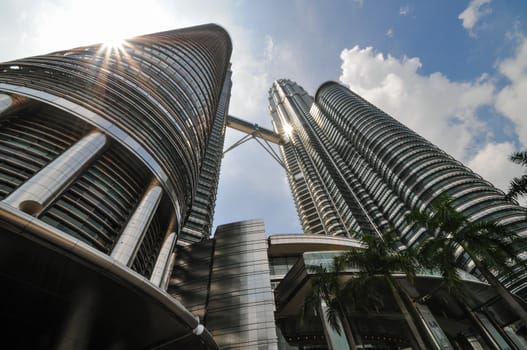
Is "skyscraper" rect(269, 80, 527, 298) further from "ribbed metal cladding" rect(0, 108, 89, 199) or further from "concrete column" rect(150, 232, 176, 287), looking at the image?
"ribbed metal cladding" rect(0, 108, 89, 199)

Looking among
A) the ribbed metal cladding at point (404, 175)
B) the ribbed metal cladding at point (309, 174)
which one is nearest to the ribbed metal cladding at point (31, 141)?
the ribbed metal cladding at point (404, 175)

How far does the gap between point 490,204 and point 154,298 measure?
62.9m

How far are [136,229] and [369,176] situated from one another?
75.2 m

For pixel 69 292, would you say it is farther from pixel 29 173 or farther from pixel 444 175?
pixel 444 175

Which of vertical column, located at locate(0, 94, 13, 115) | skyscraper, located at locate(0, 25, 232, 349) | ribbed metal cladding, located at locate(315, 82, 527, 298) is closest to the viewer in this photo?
skyscraper, located at locate(0, 25, 232, 349)

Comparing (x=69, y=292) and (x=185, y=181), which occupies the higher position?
(x=185, y=181)

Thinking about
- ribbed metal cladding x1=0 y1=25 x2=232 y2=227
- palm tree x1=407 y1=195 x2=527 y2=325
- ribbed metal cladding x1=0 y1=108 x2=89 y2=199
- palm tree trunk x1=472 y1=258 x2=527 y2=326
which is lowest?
palm tree trunk x1=472 y1=258 x2=527 y2=326

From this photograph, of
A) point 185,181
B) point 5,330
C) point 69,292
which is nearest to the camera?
point 69,292

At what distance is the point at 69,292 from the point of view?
469 inches

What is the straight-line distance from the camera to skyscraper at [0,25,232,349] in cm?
1126

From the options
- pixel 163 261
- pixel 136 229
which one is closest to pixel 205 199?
pixel 163 261

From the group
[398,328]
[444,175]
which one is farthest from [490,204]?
[398,328]

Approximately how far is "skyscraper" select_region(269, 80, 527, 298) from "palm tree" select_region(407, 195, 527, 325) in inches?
924

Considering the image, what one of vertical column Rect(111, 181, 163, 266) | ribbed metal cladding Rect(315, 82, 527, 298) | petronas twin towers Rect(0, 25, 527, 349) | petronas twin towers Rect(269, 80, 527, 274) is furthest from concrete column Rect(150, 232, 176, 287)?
petronas twin towers Rect(269, 80, 527, 274)
